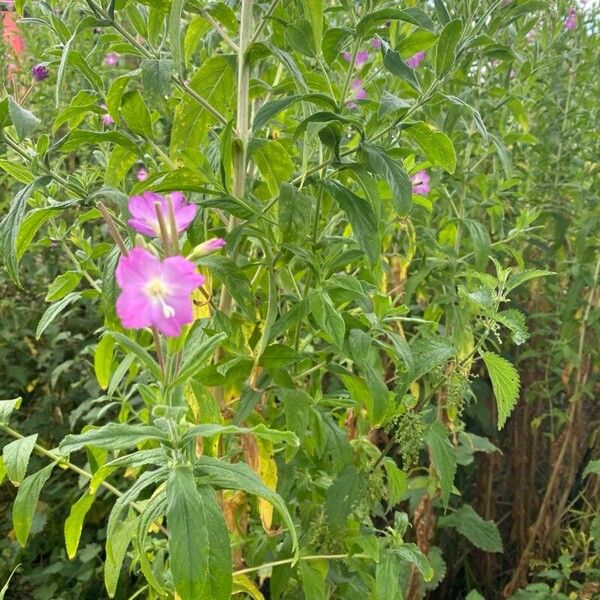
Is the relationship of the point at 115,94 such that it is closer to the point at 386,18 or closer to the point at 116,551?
the point at 386,18

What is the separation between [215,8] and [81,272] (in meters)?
0.49

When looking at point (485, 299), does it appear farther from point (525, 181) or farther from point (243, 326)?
point (525, 181)

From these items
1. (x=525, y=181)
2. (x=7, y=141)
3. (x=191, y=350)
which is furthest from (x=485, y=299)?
(x=525, y=181)

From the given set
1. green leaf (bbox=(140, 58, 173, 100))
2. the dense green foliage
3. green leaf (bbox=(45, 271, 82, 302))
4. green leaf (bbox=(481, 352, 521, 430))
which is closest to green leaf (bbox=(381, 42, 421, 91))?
the dense green foliage

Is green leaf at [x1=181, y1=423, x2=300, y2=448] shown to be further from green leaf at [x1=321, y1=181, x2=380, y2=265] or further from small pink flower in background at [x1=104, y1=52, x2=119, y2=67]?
small pink flower in background at [x1=104, y1=52, x2=119, y2=67]

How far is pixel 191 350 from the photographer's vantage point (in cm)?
87

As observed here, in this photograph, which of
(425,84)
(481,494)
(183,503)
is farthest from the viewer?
(481,494)

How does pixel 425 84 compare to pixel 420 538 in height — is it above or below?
above

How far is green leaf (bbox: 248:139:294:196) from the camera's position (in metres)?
1.08

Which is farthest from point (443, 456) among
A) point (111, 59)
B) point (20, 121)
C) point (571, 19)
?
point (111, 59)

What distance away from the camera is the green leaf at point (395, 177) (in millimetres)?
937

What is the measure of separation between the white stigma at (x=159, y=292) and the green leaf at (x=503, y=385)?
1.73 feet

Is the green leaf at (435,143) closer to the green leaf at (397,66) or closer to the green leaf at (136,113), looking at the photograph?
the green leaf at (397,66)

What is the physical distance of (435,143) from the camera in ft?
3.30
